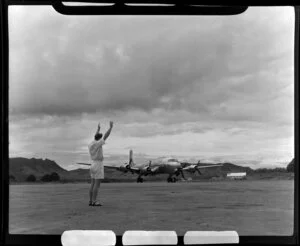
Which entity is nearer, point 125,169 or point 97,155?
point 97,155

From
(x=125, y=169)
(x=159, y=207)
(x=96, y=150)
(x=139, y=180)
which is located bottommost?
(x=159, y=207)

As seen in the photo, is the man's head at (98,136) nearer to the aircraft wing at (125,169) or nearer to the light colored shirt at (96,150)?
the light colored shirt at (96,150)

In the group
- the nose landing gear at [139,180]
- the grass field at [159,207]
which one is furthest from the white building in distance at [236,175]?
the nose landing gear at [139,180]

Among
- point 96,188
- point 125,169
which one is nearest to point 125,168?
point 125,169

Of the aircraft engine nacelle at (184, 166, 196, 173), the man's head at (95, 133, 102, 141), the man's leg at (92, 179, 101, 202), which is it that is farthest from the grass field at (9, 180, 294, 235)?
the man's head at (95, 133, 102, 141)

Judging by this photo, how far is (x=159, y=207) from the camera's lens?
9.37ft

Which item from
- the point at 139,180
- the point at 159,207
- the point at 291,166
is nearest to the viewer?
the point at 291,166

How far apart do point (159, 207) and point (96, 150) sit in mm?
799

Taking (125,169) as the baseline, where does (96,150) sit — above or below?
above

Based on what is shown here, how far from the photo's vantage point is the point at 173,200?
9.43ft

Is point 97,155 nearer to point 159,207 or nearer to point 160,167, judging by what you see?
point 160,167

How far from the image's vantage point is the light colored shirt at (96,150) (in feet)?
7.50
